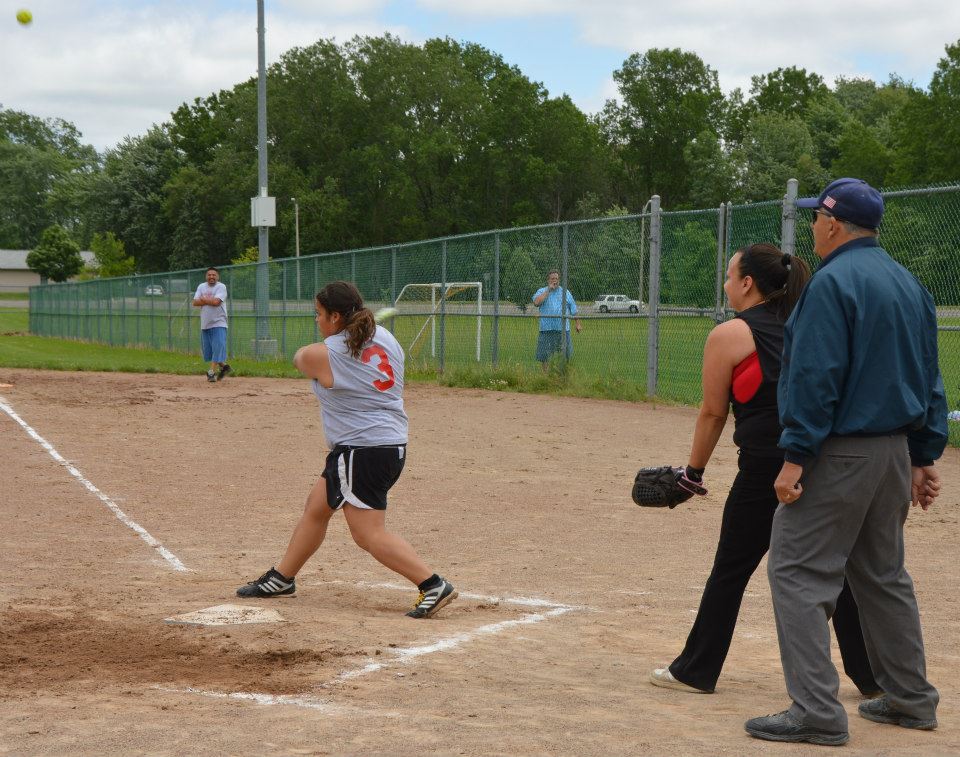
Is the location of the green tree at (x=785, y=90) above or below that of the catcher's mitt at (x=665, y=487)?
above

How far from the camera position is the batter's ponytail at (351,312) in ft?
18.8

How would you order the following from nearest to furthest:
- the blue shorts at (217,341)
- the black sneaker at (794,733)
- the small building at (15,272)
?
the black sneaker at (794,733), the blue shorts at (217,341), the small building at (15,272)

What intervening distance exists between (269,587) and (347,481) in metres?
0.77

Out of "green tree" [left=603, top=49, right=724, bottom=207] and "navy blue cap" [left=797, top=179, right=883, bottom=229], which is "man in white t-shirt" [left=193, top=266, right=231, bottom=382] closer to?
"navy blue cap" [left=797, top=179, right=883, bottom=229]

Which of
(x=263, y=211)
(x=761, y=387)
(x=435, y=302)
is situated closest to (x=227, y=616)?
(x=761, y=387)

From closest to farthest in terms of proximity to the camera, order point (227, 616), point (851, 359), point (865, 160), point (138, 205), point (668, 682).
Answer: point (851, 359) → point (668, 682) → point (227, 616) → point (865, 160) → point (138, 205)

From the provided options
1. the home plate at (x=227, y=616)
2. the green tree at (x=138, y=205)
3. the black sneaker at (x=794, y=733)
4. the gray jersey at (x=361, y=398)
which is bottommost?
the home plate at (x=227, y=616)

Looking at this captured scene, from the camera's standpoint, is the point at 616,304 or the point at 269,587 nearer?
the point at 269,587

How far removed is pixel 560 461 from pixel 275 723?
7247mm

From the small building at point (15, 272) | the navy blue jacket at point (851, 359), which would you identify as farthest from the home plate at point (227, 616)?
the small building at point (15, 272)

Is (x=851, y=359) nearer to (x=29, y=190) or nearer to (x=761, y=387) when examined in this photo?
(x=761, y=387)

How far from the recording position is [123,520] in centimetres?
828

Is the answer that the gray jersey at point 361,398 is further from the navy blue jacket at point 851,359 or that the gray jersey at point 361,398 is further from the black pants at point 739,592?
the navy blue jacket at point 851,359

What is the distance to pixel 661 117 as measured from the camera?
95812mm
